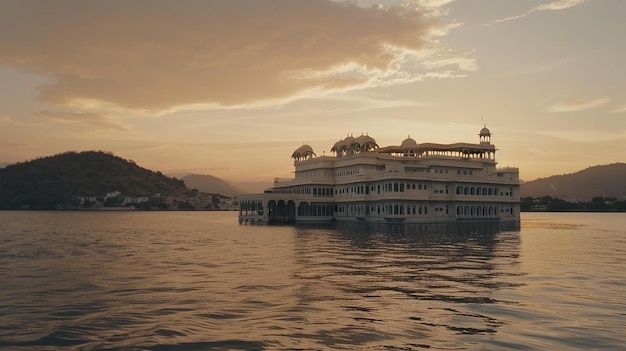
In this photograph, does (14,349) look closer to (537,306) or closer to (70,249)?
(537,306)

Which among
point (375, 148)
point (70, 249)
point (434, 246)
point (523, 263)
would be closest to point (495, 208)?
point (375, 148)

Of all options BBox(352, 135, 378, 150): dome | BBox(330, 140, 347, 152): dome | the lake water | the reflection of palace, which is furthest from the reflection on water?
BBox(330, 140, 347, 152): dome

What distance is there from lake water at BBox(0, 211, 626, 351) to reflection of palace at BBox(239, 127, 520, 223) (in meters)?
45.2

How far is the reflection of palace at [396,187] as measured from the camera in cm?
7944

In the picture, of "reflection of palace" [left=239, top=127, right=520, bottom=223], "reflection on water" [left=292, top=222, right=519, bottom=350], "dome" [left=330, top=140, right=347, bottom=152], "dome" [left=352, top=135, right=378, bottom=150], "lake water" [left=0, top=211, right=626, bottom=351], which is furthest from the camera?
"dome" [left=330, top=140, right=347, bottom=152]

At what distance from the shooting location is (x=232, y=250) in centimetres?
3828

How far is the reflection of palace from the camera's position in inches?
3127

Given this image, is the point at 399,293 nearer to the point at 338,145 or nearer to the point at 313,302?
the point at 313,302

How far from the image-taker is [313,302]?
18.8 meters

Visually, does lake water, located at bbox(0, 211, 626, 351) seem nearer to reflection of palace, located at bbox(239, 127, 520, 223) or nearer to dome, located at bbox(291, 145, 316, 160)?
reflection of palace, located at bbox(239, 127, 520, 223)

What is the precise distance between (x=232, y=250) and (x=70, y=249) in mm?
11827

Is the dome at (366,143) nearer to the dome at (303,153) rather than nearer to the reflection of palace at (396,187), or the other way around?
the reflection of palace at (396,187)

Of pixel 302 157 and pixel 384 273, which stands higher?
pixel 302 157

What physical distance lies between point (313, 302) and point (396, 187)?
60.4 m
